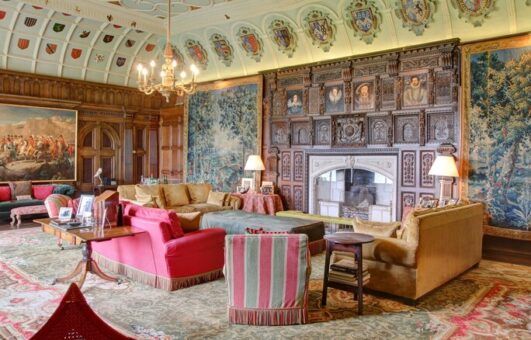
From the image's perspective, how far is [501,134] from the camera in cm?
771

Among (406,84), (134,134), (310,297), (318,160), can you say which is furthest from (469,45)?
(134,134)

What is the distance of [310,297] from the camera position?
511cm

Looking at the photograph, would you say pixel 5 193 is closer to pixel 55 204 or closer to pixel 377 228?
pixel 55 204

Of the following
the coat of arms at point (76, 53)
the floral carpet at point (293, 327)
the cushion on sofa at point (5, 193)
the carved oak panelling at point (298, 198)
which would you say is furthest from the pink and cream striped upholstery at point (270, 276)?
the coat of arms at point (76, 53)

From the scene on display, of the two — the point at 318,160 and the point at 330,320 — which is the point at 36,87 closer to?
the point at 318,160

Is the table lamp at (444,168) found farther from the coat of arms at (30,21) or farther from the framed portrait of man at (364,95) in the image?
the coat of arms at (30,21)

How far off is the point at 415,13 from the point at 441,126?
2.38m

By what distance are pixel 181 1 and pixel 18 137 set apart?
233 inches

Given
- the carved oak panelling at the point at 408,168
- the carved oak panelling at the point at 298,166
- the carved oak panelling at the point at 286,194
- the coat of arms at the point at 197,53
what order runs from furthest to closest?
the coat of arms at the point at 197,53
the carved oak panelling at the point at 286,194
the carved oak panelling at the point at 298,166
the carved oak panelling at the point at 408,168

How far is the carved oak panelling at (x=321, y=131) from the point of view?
10219mm

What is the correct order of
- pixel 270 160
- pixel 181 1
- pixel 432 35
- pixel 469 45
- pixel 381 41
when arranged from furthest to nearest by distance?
pixel 270 160 → pixel 181 1 → pixel 381 41 → pixel 432 35 → pixel 469 45

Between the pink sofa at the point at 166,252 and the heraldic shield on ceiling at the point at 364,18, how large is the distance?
19.7 ft

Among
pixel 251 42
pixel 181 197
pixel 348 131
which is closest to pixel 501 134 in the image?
pixel 348 131

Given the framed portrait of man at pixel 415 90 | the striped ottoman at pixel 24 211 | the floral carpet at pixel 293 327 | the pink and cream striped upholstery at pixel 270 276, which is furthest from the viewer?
the striped ottoman at pixel 24 211
